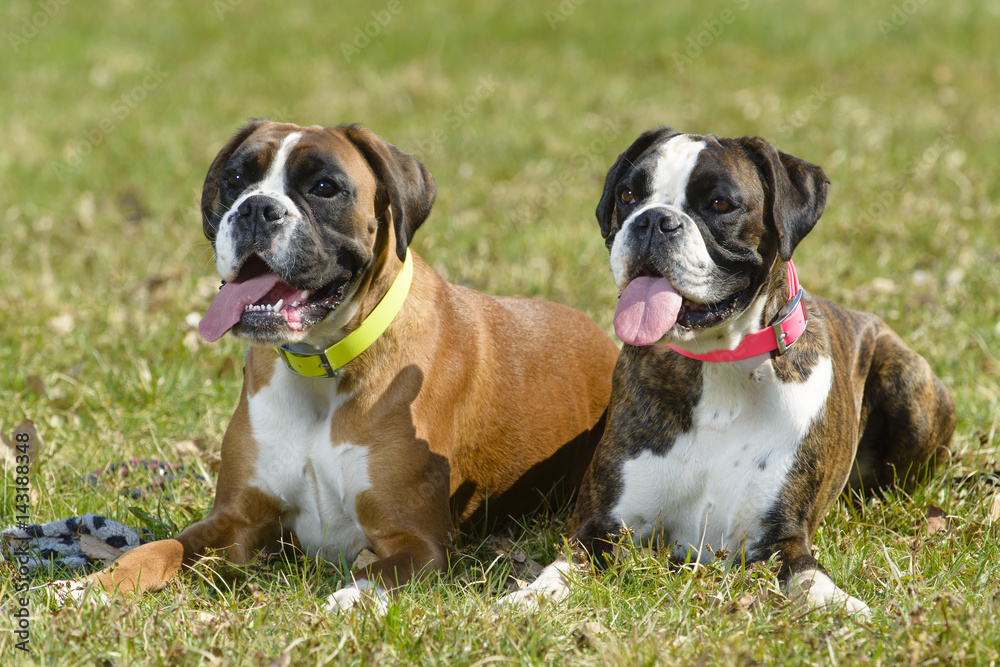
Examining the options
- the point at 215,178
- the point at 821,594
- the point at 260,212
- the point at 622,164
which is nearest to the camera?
the point at 821,594

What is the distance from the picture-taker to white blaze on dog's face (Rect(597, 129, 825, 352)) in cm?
326

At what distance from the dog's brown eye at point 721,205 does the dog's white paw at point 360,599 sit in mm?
1518

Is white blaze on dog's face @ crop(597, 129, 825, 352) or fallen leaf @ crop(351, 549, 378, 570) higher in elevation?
white blaze on dog's face @ crop(597, 129, 825, 352)

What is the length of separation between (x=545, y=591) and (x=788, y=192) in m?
1.43

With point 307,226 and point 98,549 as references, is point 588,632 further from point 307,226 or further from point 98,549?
point 98,549

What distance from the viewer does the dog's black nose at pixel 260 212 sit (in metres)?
3.41

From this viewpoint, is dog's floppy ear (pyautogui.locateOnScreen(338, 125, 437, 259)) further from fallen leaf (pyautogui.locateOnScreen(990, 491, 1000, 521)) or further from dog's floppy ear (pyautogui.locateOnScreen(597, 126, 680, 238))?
fallen leaf (pyautogui.locateOnScreen(990, 491, 1000, 521))

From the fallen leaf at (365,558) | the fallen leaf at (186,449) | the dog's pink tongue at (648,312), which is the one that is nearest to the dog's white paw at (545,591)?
the fallen leaf at (365,558)

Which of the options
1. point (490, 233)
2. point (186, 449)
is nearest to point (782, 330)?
point (186, 449)

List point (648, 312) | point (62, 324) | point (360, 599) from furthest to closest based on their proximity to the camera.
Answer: point (62, 324)
point (648, 312)
point (360, 599)

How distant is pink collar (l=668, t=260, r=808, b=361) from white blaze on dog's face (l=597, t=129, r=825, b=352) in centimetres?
3

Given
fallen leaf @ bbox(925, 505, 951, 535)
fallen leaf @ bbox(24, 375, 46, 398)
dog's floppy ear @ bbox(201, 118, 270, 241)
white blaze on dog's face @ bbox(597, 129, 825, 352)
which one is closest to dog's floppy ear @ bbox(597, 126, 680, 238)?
white blaze on dog's face @ bbox(597, 129, 825, 352)

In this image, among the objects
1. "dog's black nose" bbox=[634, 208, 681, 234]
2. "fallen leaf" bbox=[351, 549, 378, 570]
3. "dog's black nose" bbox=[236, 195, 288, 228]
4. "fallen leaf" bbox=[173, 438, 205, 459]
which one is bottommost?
"fallen leaf" bbox=[351, 549, 378, 570]

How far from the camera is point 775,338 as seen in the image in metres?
3.43
